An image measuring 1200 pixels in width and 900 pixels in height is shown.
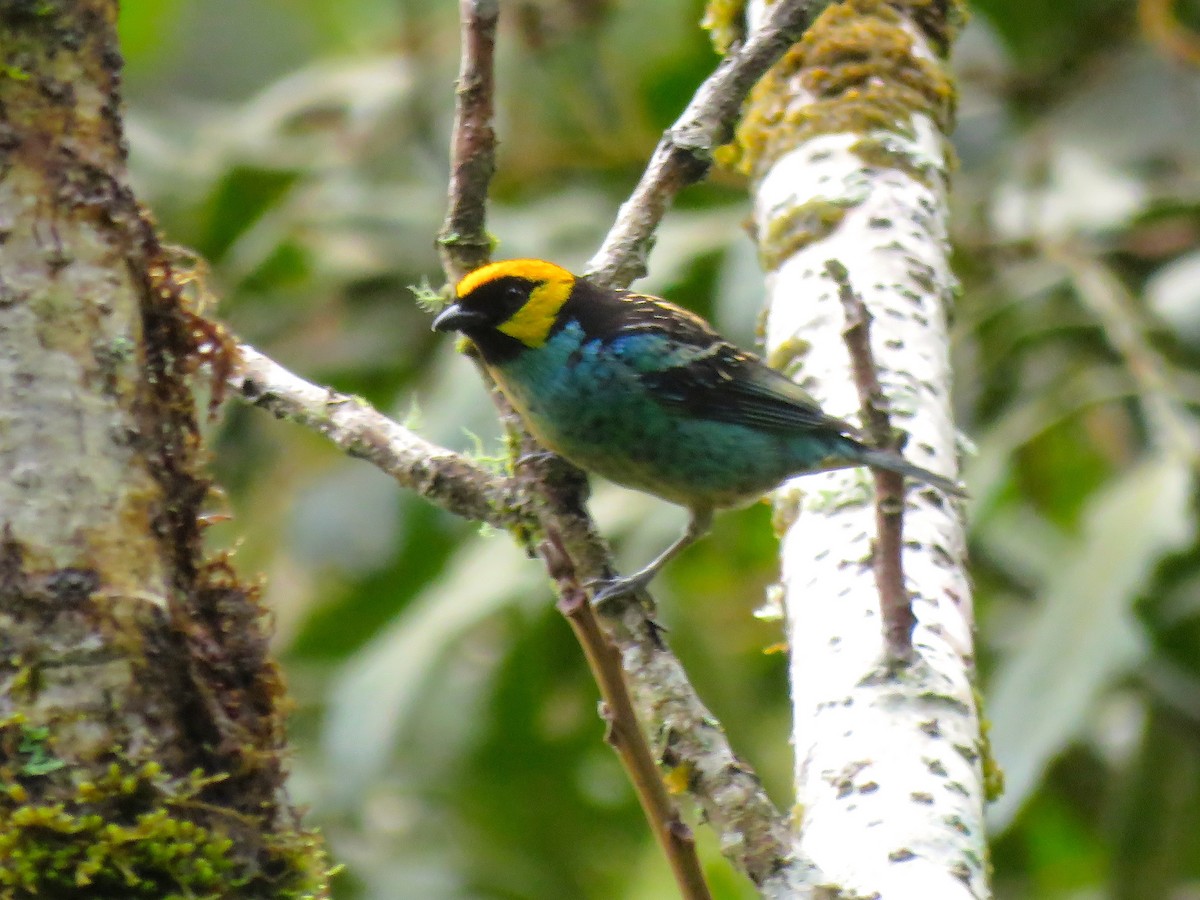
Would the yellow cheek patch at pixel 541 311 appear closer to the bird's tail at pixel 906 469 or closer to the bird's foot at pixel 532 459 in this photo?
the bird's foot at pixel 532 459

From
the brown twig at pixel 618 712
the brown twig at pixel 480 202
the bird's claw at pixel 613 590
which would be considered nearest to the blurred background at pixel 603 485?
the brown twig at pixel 480 202

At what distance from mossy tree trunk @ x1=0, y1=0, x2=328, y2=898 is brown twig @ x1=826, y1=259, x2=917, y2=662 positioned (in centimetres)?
88

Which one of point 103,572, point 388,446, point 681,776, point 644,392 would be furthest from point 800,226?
point 103,572

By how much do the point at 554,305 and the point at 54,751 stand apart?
1.68 meters

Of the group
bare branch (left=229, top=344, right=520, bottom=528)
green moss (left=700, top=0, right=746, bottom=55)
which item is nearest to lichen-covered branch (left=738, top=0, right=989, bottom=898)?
green moss (left=700, top=0, right=746, bottom=55)

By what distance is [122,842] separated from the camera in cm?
186

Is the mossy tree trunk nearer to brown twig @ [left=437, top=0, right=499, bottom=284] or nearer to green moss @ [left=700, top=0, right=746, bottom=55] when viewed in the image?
brown twig @ [left=437, top=0, right=499, bottom=284]

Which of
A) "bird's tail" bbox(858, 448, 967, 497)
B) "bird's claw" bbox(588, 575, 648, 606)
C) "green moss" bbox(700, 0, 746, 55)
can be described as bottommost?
"bird's claw" bbox(588, 575, 648, 606)

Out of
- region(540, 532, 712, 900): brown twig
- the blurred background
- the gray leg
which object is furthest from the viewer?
the blurred background

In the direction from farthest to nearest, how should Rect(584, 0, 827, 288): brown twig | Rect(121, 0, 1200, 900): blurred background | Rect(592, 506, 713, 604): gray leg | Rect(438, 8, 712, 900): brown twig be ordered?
1. Rect(121, 0, 1200, 900): blurred background
2. Rect(584, 0, 827, 288): brown twig
3. Rect(438, 8, 712, 900): brown twig
4. Rect(592, 506, 713, 604): gray leg

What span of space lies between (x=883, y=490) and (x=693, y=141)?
30.2 inches

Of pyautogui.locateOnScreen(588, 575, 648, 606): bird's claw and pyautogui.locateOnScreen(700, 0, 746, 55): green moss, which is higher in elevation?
pyautogui.locateOnScreen(700, 0, 746, 55): green moss

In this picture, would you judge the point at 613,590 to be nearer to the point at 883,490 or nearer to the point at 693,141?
the point at 883,490

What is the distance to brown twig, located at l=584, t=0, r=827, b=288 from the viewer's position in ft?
8.57
